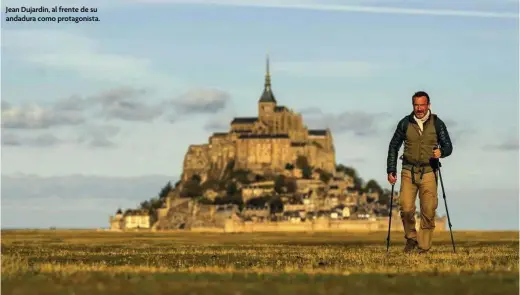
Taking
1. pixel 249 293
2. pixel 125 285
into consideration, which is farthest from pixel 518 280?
pixel 125 285

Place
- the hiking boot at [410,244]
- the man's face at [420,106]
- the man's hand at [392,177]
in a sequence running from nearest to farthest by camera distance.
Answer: the man's face at [420,106] < the man's hand at [392,177] < the hiking boot at [410,244]

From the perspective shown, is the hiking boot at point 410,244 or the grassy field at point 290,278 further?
the hiking boot at point 410,244

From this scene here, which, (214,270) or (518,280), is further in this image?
(214,270)

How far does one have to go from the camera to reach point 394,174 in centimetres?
2111

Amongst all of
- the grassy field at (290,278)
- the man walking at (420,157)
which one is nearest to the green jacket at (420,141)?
the man walking at (420,157)

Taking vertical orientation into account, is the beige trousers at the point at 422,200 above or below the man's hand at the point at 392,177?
below

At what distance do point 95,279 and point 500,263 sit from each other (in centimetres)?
706

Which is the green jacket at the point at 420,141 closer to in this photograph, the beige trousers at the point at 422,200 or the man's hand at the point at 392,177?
the man's hand at the point at 392,177

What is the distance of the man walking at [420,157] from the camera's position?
21.0 m

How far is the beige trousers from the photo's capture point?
21203 millimetres

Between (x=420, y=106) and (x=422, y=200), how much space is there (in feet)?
5.89

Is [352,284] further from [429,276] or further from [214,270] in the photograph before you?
[214,270]

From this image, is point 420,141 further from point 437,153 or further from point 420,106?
point 420,106

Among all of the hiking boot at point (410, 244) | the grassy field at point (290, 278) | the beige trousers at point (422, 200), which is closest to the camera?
the grassy field at point (290, 278)
